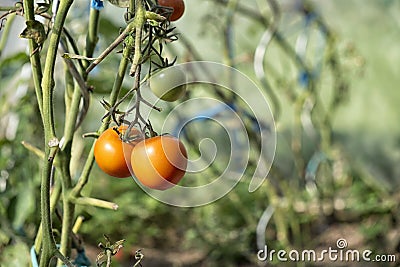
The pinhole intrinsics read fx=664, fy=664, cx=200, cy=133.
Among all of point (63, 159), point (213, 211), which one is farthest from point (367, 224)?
point (63, 159)

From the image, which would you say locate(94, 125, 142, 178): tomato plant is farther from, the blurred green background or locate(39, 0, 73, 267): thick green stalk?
the blurred green background

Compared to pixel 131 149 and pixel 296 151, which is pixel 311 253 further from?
pixel 131 149

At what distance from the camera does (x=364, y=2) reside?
2.50 m

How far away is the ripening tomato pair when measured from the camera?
0.59 m

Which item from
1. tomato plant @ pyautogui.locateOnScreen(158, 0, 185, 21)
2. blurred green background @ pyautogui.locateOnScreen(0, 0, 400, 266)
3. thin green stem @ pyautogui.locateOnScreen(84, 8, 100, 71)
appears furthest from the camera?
blurred green background @ pyautogui.locateOnScreen(0, 0, 400, 266)

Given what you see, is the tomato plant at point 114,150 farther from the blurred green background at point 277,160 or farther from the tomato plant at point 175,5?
the blurred green background at point 277,160

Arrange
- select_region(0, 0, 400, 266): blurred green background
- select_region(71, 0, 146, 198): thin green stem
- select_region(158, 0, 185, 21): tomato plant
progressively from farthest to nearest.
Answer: select_region(0, 0, 400, 266): blurred green background, select_region(158, 0, 185, 21): tomato plant, select_region(71, 0, 146, 198): thin green stem

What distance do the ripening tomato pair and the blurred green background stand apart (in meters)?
0.26

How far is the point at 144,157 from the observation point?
592 mm

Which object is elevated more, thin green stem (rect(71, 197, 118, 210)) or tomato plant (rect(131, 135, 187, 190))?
tomato plant (rect(131, 135, 187, 190))

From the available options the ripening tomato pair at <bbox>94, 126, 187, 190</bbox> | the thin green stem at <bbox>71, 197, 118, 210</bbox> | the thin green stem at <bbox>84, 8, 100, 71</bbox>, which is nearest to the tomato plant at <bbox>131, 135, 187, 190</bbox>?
the ripening tomato pair at <bbox>94, 126, 187, 190</bbox>

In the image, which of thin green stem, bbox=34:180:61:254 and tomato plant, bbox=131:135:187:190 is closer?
tomato plant, bbox=131:135:187:190

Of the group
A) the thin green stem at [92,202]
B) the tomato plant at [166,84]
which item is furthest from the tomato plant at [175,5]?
the thin green stem at [92,202]

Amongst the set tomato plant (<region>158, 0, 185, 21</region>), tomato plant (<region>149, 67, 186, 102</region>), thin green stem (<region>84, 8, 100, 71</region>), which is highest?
tomato plant (<region>158, 0, 185, 21</region>)
